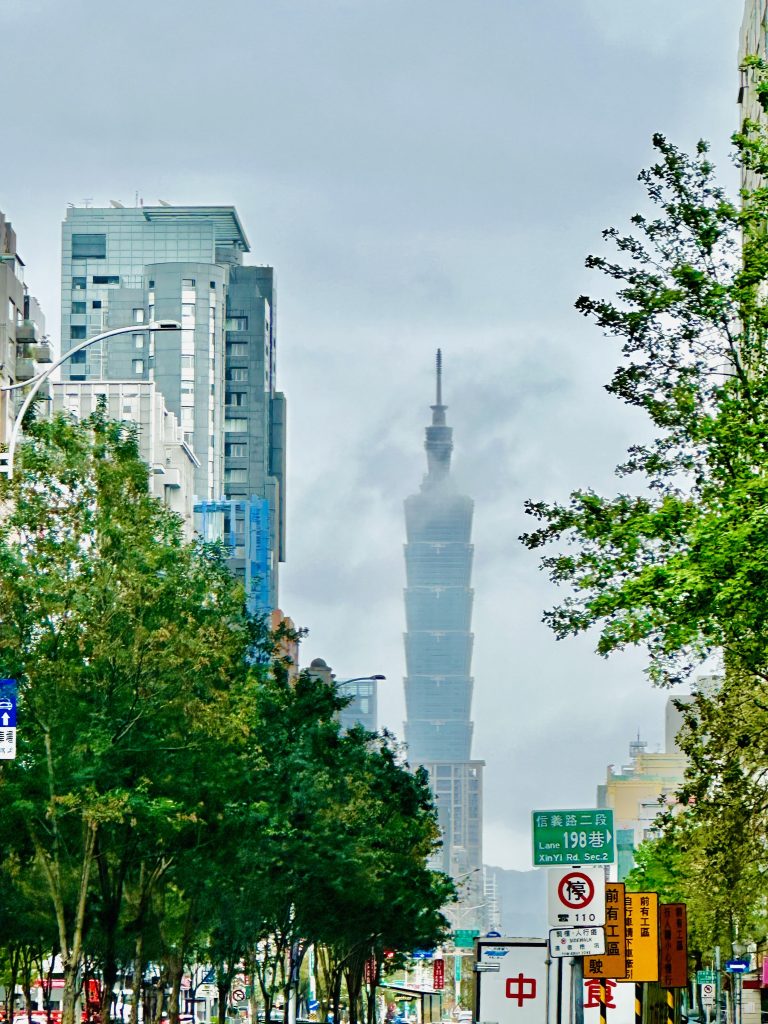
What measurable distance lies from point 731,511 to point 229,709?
19340mm

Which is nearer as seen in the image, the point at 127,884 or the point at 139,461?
the point at 139,461

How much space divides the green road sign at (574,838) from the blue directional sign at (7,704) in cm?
1013

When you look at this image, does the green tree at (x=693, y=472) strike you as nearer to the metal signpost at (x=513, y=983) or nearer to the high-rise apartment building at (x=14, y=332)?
the metal signpost at (x=513, y=983)

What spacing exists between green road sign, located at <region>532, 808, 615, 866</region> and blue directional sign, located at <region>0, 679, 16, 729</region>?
10135 millimetres

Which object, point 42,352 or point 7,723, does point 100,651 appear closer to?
point 7,723

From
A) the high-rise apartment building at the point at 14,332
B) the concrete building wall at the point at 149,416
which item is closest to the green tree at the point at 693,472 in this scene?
the high-rise apartment building at the point at 14,332

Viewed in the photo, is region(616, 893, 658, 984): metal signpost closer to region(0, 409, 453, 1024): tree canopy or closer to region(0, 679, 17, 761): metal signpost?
region(0, 409, 453, 1024): tree canopy

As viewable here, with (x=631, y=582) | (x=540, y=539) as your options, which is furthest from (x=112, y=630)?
(x=631, y=582)

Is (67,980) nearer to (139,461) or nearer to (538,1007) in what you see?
(139,461)

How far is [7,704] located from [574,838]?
10.8 metres

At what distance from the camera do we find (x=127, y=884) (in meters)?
56.3

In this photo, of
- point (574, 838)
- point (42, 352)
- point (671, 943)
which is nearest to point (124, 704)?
point (671, 943)

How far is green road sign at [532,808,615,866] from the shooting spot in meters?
19.8

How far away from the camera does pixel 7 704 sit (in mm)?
27734
